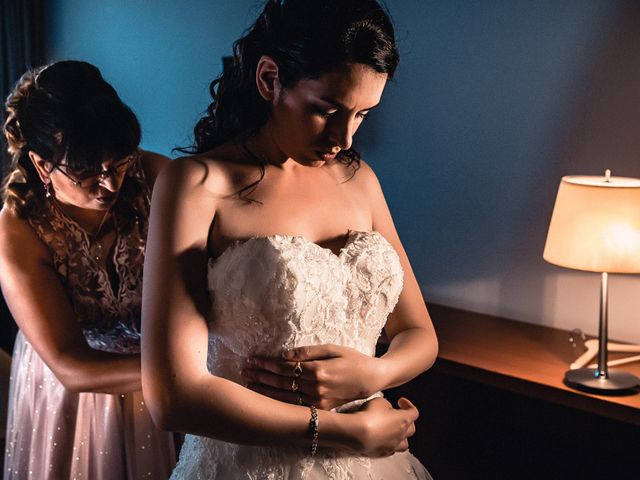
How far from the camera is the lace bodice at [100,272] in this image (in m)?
2.02

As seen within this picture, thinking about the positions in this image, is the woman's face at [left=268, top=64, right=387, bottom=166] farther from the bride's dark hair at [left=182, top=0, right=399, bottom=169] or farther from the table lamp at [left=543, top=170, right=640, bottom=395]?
the table lamp at [left=543, top=170, right=640, bottom=395]

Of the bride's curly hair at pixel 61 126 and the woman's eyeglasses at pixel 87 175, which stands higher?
the bride's curly hair at pixel 61 126

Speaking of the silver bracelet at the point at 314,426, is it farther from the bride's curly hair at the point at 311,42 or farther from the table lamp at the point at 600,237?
the table lamp at the point at 600,237

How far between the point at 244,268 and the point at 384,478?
51cm

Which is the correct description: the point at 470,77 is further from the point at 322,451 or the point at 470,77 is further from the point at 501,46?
the point at 322,451

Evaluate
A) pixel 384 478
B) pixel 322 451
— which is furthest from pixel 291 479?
pixel 384 478

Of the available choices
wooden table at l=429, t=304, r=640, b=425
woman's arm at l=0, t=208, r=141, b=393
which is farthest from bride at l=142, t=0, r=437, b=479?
wooden table at l=429, t=304, r=640, b=425

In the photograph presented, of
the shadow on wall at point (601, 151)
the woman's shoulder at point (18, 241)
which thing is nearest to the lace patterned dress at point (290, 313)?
the woman's shoulder at point (18, 241)

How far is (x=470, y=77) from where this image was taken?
9.13 feet

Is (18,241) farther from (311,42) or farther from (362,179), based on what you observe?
(311,42)

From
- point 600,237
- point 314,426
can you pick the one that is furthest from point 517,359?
point 314,426

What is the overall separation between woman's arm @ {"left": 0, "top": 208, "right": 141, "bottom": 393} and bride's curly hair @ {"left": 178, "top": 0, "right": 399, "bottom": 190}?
0.79 meters

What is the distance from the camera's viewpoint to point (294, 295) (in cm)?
133

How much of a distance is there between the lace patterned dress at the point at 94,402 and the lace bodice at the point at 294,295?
2.35 ft
